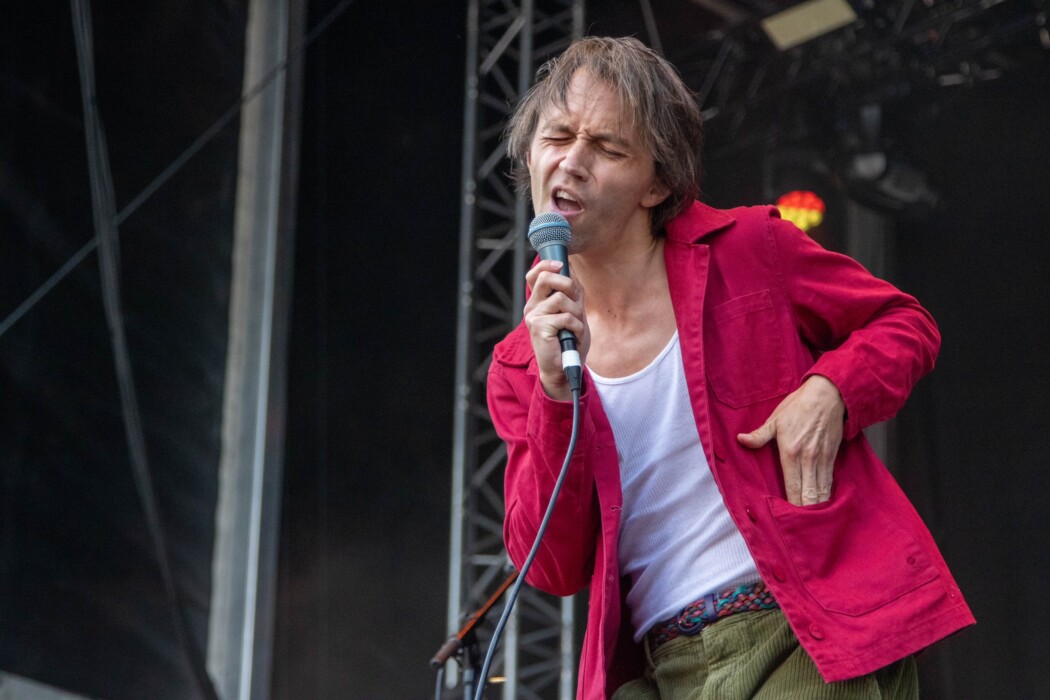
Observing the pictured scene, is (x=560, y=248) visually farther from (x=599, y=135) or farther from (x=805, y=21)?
(x=805, y=21)

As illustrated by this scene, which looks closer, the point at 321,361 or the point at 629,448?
the point at 629,448

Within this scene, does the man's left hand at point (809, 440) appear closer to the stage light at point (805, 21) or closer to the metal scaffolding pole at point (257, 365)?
the stage light at point (805, 21)

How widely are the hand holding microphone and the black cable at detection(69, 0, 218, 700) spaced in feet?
8.79

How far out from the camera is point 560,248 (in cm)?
132

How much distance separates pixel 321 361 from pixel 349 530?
0.85 meters

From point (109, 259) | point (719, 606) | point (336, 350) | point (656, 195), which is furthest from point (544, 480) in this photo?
point (336, 350)

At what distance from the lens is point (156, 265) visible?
4.39 meters

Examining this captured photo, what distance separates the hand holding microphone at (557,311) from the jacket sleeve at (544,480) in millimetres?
84

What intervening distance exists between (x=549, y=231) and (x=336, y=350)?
155 inches

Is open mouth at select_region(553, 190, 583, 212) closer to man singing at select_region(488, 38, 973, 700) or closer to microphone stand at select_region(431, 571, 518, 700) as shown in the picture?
man singing at select_region(488, 38, 973, 700)

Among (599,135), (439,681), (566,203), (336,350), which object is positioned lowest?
(439,681)

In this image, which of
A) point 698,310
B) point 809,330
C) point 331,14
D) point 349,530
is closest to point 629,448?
point 698,310

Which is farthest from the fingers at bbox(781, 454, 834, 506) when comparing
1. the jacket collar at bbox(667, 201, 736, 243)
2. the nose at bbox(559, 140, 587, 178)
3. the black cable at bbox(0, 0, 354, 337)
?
the black cable at bbox(0, 0, 354, 337)

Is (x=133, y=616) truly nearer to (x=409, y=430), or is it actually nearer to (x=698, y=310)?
(x=409, y=430)
